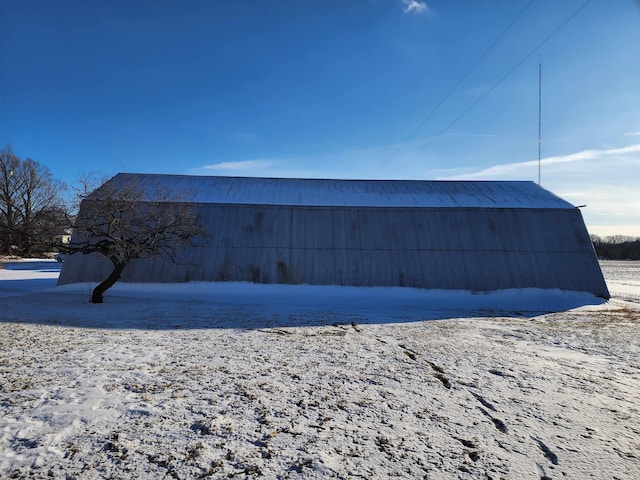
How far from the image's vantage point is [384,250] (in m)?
19.4

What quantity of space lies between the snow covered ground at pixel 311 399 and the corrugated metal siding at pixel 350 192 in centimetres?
1088

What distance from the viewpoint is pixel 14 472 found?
3.46 m

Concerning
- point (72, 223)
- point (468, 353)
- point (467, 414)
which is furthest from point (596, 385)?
point (72, 223)

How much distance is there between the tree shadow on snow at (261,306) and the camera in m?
11.6

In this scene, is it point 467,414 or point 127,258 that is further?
point 127,258

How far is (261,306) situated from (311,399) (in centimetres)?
1023

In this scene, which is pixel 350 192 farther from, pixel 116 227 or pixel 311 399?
pixel 311 399

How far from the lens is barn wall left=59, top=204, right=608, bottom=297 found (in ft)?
60.4

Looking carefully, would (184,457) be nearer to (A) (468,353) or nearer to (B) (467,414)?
(B) (467,414)

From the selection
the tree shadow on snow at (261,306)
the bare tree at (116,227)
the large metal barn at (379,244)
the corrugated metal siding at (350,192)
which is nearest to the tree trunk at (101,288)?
the bare tree at (116,227)

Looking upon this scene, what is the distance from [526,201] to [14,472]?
80.6ft

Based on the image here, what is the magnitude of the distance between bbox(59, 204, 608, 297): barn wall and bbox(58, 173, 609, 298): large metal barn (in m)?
0.05

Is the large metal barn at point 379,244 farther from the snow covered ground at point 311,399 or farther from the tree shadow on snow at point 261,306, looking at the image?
the snow covered ground at point 311,399

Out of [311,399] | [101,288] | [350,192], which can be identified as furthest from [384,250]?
[311,399]
